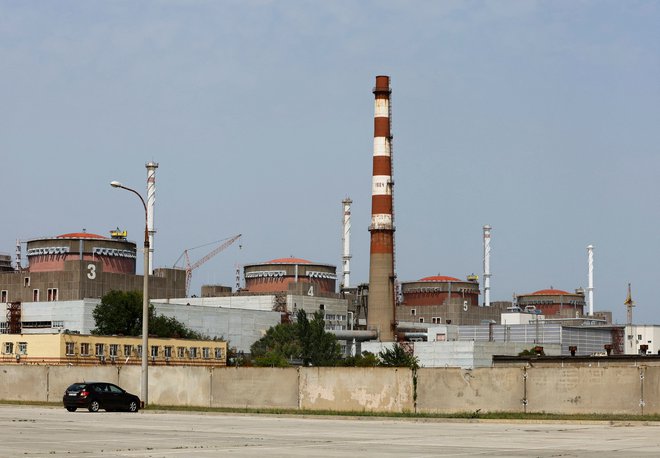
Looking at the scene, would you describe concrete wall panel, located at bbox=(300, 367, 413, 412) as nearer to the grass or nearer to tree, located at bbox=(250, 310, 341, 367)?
the grass

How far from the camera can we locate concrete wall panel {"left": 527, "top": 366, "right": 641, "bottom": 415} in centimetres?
4084

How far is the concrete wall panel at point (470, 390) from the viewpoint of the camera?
42.8 metres

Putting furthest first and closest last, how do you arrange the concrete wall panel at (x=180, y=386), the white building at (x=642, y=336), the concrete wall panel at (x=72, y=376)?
1. the white building at (x=642, y=336)
2. the concrete wall panel at (x=72, y=376)
3. the concrete wall panel at (x=180, y=386)

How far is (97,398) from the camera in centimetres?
4594

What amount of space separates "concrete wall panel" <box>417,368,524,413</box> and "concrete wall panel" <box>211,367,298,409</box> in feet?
19.6

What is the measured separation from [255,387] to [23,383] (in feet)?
48.1

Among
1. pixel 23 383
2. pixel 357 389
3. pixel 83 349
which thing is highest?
pixel 83 349

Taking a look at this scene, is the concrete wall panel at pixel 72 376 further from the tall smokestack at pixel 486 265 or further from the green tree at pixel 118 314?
the tall smokestack at pixel 486 265

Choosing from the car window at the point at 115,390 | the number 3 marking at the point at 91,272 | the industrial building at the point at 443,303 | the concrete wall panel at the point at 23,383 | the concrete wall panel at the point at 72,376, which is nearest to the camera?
the car window at the point at 115,390

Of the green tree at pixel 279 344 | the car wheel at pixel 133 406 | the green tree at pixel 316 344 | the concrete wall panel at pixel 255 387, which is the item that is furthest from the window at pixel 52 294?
the car wheel at pixel 133 406

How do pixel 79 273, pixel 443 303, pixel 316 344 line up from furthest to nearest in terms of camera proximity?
1. pixel 443 303
2. pixel 79 273
3. pixel 316 344

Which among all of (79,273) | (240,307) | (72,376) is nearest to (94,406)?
(72,376)

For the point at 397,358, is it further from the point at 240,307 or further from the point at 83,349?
the point at 240,307

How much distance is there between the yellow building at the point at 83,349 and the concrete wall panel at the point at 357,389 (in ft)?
165
